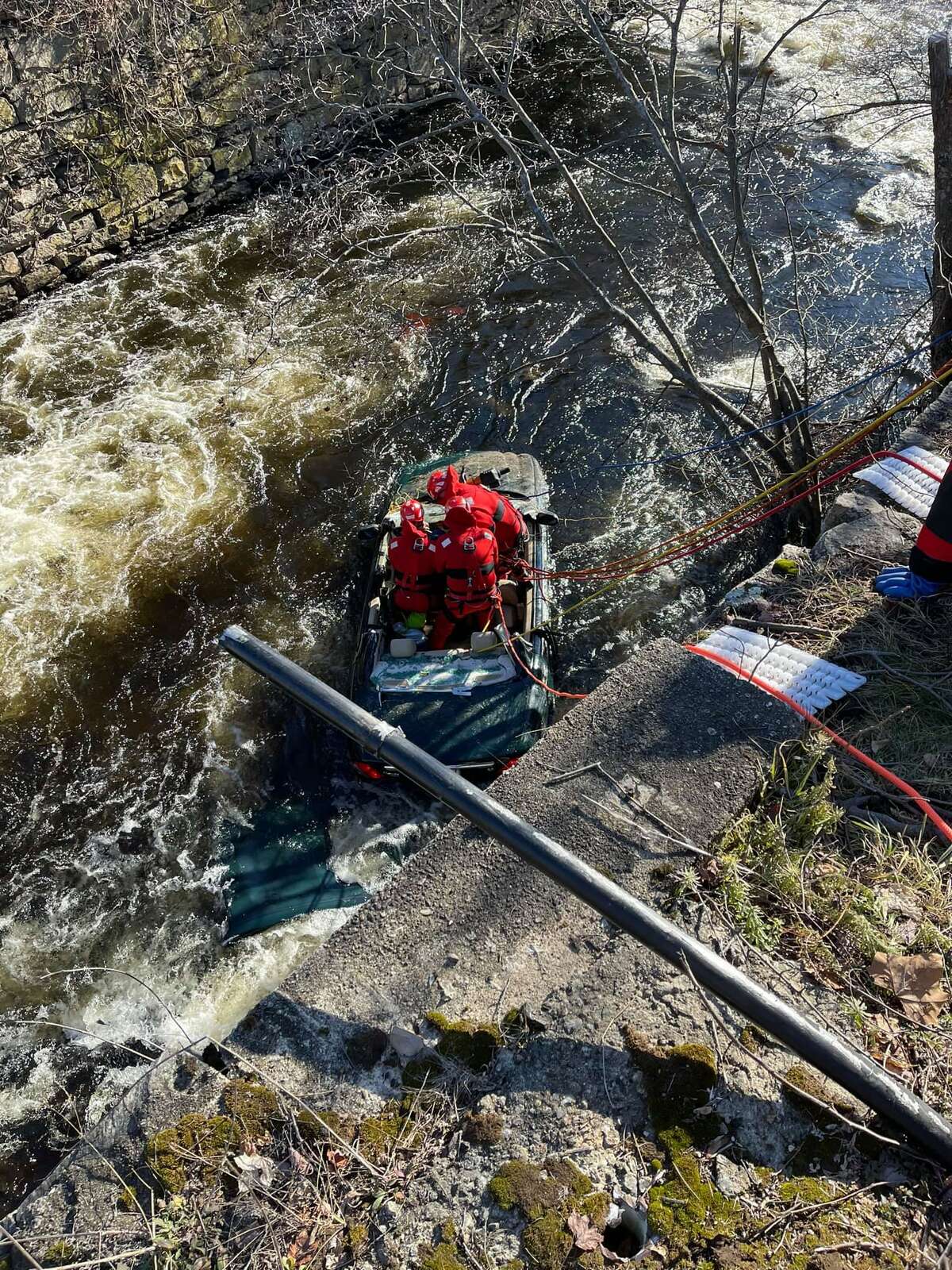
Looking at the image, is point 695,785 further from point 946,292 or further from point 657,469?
point 657,469

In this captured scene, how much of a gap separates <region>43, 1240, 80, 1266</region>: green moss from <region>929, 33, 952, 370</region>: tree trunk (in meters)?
6.63

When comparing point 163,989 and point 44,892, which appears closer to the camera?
point 163,989

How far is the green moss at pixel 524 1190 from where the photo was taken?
2.29m

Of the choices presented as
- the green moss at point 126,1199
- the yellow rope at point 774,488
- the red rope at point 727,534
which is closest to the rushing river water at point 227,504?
the yellow rope at point 774,488

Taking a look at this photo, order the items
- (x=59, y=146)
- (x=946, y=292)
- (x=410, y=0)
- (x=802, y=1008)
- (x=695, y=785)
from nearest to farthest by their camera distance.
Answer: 1. (x=802, y=1008)
2. (x=695, y=785)
3. (x=946, y=292)
4. (x=410, y=0)
5. (x=59, y=146)

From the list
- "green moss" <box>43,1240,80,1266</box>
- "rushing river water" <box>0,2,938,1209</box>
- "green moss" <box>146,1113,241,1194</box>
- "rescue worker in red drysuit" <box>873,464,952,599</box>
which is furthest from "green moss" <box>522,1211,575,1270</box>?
"rushing river water" <box>0,2,938,1209</box>

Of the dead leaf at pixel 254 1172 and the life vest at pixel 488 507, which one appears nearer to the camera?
the dead leaf at pixel 254 1172

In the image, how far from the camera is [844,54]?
13.8m

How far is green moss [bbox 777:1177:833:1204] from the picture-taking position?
231 cm

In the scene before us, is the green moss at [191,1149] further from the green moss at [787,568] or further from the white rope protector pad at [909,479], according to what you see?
the white rope protector pad at [909,479]

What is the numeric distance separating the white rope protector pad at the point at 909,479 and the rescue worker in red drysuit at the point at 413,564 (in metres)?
2.75

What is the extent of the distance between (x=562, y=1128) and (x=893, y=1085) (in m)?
0.85

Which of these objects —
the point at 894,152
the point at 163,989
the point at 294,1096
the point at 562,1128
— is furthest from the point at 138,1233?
the point at 894,152

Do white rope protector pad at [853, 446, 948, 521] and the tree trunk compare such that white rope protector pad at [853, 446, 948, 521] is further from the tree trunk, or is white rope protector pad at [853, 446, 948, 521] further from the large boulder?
the tree trunk
